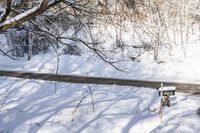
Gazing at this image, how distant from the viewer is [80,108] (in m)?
11.0

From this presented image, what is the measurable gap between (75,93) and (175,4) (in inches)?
326

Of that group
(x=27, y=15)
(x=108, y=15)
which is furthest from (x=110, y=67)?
(x=108, y=15)

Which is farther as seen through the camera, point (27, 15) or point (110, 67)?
point (110, 67)

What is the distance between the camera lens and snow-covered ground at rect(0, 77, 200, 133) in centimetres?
962

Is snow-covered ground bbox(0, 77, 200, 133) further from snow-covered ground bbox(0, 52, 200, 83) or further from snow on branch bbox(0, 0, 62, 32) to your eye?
snow on branch bbox(0, 0, 62, 32)

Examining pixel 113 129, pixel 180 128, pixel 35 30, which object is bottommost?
pixel 113 129

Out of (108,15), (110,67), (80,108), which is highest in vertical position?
(108,15)

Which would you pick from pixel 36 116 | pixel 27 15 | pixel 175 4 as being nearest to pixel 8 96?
pixel 36 116

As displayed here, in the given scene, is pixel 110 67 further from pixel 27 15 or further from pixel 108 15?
pixel 108 15

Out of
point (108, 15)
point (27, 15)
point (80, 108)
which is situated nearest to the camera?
point (108, 15)

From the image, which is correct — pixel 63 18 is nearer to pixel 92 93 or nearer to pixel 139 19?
pixel 139 19

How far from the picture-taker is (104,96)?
12.1 metres

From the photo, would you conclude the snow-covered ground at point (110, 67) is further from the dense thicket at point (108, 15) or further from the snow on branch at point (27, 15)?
the snow on branch at point (27, 15)

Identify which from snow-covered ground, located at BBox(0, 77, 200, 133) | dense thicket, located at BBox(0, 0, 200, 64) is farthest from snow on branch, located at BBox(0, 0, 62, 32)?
snow-covered ground, located at BBox(0, 77, 200, 133)
